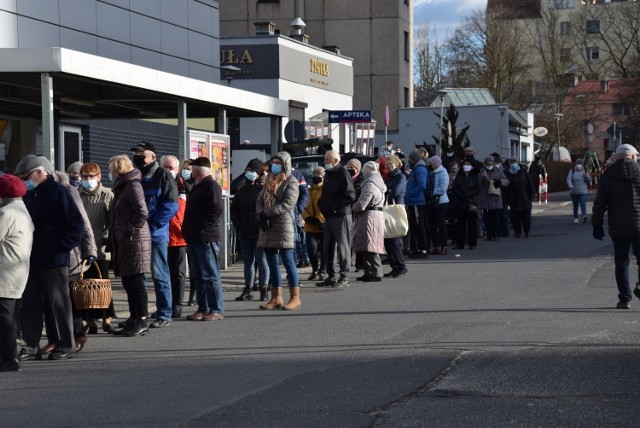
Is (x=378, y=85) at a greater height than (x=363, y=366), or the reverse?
(x=378, y=85)

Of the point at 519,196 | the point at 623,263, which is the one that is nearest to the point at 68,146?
the point at 519,196

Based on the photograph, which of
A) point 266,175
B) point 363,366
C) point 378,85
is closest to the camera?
point 363,366

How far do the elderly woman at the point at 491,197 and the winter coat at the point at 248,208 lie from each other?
12280 mm

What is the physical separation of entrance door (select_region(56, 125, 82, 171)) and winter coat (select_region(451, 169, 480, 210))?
302 inches

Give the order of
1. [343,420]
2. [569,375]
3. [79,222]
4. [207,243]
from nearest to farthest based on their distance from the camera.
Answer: [343,420] < [569,375] < [79,222] < [207,243]

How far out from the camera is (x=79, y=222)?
11.1 meters

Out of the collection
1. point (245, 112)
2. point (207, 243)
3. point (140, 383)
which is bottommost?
point (140, 383)

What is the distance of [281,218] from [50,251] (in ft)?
13.9

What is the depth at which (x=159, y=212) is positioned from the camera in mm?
13406

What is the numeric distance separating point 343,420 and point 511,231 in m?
24.7

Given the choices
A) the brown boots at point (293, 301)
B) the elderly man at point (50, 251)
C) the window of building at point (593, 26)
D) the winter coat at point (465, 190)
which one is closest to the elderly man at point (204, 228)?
the brown boots at point (293, 301)

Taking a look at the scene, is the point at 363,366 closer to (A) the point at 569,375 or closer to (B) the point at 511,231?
(A) the point at 569,375

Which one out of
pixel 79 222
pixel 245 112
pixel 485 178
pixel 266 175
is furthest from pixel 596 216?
pixel 485 178

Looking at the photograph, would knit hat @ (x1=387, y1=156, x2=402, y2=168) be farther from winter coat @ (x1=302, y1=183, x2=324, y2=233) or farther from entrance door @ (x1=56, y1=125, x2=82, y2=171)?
entrance door @ (x1=56, y1=125, x2=82, y2=171)
